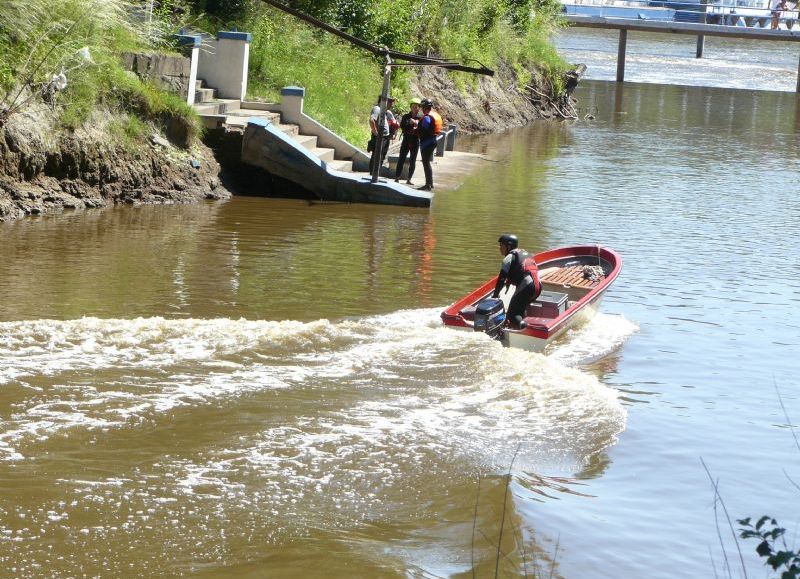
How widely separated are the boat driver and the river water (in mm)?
635

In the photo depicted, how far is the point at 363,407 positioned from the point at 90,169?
1007 centimetres

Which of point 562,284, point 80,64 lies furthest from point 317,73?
point 562,284

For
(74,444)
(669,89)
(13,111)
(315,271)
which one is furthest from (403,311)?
(669,89)

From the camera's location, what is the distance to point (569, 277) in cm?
1428

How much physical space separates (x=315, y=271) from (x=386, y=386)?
519 centimetres

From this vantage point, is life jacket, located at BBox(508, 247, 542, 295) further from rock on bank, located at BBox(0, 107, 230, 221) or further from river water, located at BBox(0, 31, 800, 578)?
rock on bank, located at BBox(0, 107, 230, 221)

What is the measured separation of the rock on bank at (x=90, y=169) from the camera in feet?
54.9

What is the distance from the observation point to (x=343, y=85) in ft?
86.8

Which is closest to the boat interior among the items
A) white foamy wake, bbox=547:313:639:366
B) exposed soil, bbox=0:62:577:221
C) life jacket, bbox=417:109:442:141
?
white foamy wake, bbox=547:313:639:366

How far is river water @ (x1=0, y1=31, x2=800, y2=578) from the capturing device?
730cm

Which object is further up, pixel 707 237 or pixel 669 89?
pixel 669 89

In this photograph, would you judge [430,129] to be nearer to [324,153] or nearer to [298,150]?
[324,153]

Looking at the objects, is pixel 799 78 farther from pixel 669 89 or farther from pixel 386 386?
pixel 386 386

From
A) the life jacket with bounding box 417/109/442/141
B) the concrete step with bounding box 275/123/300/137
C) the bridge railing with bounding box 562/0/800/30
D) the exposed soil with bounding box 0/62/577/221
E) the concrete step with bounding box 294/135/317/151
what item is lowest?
the exposed soil with bounding box 0/62/577/221
